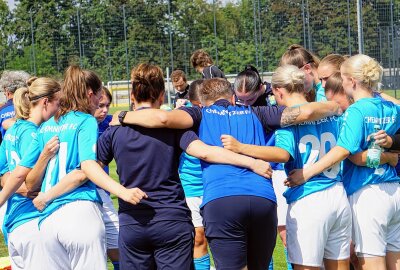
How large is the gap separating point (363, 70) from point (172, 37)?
77.9ft

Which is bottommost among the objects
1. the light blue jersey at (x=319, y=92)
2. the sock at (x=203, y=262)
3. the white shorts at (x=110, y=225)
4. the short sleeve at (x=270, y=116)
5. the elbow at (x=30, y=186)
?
the sock at (x=203, y=262)

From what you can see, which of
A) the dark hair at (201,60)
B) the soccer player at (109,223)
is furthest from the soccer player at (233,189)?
the dark hair at (201,60)

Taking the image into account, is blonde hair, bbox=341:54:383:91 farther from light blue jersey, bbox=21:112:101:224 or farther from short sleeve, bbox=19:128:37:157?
short sleeve, bbox=19:128:37:157

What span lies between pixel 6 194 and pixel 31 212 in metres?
0.25

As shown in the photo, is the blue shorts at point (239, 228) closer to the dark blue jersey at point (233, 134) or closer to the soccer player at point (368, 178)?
the dark blue jersey at point (233, 134)

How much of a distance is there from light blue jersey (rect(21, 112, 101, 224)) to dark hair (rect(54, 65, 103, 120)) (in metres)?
0.05

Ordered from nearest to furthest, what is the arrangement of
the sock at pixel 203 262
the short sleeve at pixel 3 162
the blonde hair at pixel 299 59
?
1. the short sleeve at pixel 3 162
2. the blonde hair at pixel 299 59
3. the sock at pixel 203 262

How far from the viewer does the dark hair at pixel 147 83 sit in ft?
15.4

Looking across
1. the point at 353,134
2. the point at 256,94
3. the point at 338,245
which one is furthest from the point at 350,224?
the point at 256,94

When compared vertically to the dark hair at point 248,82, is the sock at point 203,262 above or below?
below

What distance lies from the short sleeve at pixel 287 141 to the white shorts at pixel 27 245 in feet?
5.96

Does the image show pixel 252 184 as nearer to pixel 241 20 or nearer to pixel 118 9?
pixel 118 9

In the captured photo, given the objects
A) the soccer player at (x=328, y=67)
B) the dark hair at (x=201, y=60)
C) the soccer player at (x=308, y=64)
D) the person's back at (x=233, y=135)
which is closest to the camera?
the person's back at (x=233, y=135)

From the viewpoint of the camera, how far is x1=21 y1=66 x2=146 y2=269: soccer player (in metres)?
4.71
